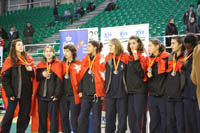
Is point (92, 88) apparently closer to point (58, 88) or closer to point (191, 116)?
point (58, 88)

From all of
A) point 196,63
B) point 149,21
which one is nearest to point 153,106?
point 196,63

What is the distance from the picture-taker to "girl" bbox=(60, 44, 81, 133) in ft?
18.0

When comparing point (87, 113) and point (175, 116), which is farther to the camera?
point (87, 113)

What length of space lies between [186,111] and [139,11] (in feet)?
33.7

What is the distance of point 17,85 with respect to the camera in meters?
5.49

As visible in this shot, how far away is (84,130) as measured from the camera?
529 cm

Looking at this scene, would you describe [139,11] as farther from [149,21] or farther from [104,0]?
[104,0]

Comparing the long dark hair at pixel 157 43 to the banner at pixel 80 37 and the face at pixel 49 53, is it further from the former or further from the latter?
the face at pixel 49 53

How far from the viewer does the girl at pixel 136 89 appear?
16.0 feet

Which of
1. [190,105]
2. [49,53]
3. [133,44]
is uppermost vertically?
[133,44]

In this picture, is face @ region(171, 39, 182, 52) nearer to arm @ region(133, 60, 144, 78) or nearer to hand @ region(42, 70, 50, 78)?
arm @ region(133, 60, 144, 78)

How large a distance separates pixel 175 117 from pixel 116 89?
3.50 feet

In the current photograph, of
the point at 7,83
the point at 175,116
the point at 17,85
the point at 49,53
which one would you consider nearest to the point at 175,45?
the point at 175,116

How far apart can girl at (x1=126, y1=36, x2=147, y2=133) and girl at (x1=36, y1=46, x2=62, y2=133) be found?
1.42 meters
